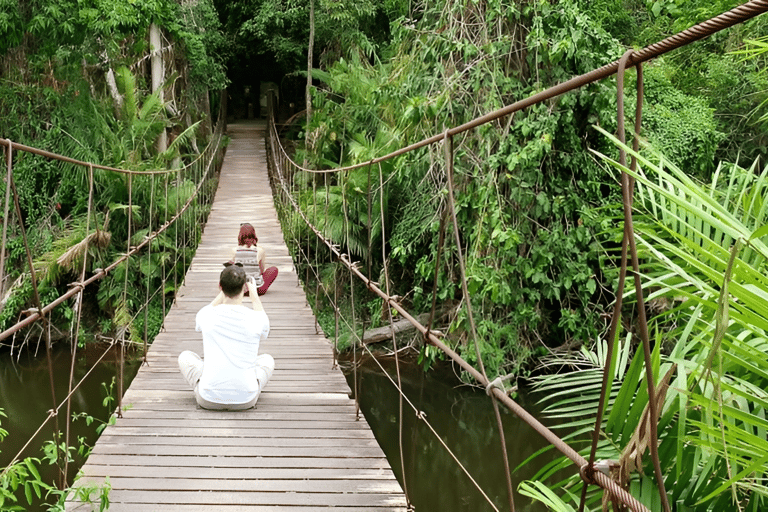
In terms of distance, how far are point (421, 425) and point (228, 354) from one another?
4337 millimetres

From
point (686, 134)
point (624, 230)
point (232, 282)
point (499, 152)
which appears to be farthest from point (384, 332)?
point (624, 230)

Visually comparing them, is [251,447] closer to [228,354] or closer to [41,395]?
[228,354]

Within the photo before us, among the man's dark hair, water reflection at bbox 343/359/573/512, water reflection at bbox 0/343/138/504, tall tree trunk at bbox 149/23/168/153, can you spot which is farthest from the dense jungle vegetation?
the man's dark hair

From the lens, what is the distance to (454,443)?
616 cm

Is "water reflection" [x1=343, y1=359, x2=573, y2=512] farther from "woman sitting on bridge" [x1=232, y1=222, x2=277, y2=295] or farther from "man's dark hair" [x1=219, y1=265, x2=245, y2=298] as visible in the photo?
"man's dark hair" [x1=219, y1=265, x2=245, y2=298]

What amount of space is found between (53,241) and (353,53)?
478cm

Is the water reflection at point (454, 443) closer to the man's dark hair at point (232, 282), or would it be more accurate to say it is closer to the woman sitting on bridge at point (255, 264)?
the woman sitting on bridge at point (255, 264)

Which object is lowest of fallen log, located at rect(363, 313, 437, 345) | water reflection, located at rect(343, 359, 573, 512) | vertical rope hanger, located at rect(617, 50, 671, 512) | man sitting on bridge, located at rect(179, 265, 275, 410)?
water reflection, located at rect(343, 359, 573, 512)

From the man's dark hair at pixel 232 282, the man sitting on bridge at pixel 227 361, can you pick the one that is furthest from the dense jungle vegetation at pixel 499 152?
the man sitting on bridge at pixel 227 361

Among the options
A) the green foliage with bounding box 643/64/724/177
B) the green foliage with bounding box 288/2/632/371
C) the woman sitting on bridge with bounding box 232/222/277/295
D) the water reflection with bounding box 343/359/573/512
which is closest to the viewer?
the green foliage with bounding box 288/2/632/371

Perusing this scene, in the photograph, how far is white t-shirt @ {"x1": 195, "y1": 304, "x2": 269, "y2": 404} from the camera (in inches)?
111

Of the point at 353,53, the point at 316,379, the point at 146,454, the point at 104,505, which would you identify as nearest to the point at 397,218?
the point at 353,53

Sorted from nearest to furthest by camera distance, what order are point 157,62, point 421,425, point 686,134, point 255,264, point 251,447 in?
point 251,447 < point 255,264 < point 686,134 < point 421,425 < point 157,62

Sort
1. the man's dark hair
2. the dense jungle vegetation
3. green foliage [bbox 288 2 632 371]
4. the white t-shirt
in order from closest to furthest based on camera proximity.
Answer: the dense jungle vegetation, the white t-shirt, the man's dark hair, green foliage [bbox 288 2 632 371]
